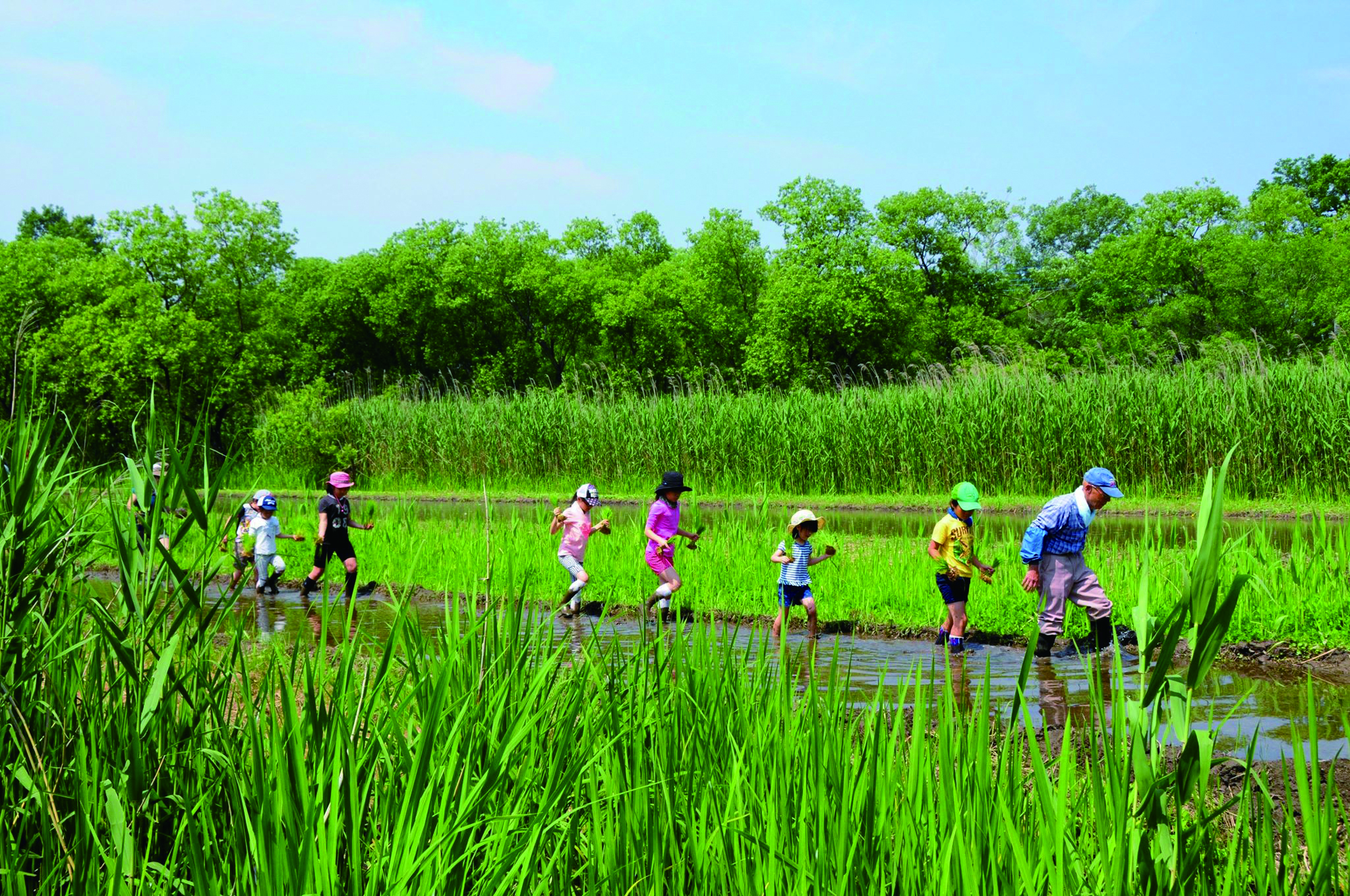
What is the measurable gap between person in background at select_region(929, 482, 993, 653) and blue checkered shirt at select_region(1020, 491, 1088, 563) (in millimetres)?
534

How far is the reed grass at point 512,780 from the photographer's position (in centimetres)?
234

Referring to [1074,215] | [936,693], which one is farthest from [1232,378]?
[1074,215]

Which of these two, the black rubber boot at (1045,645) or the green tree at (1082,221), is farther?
the green tree at (1082,221)

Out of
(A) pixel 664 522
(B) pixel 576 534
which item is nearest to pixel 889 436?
(B) pixel 576 534

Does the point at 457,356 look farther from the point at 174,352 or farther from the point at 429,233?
the point at 174,352

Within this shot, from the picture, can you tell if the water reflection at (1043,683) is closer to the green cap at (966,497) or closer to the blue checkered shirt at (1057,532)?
the blue checkered shirt at (1057,532)

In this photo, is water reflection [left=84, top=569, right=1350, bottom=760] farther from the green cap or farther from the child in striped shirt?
the green cap

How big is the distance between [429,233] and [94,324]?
58.9 ft

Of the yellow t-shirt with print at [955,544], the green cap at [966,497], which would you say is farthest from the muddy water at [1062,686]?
the green cap at [966,497]

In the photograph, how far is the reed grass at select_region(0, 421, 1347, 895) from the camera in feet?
7.66

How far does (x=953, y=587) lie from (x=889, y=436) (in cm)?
1496

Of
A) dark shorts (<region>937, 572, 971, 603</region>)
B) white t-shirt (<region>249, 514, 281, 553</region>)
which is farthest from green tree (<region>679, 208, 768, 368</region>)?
dark shorts (<region>937, 572, 971, 603</region>)

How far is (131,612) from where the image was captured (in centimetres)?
299

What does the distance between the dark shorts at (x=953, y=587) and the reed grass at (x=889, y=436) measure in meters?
8.71
